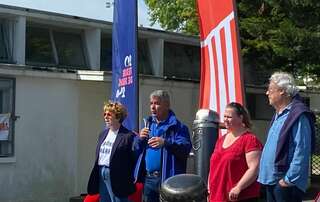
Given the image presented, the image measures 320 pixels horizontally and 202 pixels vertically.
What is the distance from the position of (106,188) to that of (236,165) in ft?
6.27

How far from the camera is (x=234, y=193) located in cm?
609

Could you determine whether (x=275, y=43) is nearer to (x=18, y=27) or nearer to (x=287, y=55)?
(x=287, y=55)

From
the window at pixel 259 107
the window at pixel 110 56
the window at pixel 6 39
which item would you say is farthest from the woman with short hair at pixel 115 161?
the window at pixel 259 107

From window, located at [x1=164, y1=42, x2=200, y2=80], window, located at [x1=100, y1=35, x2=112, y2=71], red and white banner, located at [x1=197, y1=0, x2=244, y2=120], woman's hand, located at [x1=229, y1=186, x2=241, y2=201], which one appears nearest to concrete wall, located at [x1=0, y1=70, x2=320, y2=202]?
window, located at [x1=100, y1=35, x2=112, y2=71]

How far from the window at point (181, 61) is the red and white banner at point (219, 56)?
7732 mm

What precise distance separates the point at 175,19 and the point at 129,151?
25.5 metres

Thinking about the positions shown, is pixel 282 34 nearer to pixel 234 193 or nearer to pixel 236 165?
pixel 236 165

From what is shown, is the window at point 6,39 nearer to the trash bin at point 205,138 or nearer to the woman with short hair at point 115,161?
the woman with short hair at point 115,161

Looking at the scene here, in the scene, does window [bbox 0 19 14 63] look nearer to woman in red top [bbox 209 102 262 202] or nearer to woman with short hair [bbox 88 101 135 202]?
woman with short hair [bbox 88 101 135 202]

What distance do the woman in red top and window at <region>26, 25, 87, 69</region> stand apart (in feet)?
26.7

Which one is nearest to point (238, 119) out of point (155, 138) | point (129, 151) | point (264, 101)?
point (155, 138)

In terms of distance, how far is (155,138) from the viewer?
22.9ft

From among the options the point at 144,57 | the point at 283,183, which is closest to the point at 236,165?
the point at 283,183

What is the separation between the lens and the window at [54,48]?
13.9m
